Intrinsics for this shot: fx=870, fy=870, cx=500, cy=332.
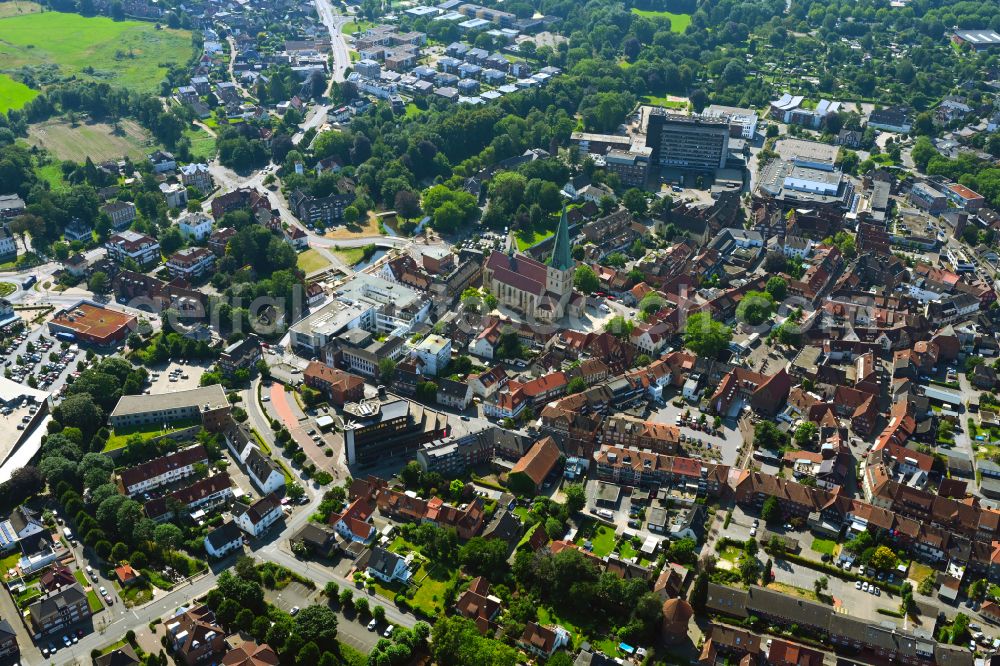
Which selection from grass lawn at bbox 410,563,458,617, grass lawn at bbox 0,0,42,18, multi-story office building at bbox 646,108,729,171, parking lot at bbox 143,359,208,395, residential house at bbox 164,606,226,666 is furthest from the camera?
grass lawn at bbox 0,0,42,18

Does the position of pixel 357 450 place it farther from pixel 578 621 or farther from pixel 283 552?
pixel 578 621

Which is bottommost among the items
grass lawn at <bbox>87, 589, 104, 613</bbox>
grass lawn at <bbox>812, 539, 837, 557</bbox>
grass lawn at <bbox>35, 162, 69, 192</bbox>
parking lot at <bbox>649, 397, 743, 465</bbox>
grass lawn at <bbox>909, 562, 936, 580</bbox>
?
grass lawn at <bbox>35, 162, 69, 192</bbox>

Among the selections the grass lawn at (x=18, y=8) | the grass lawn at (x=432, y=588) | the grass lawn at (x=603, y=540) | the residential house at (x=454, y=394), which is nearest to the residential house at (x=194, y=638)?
the grass lawn at (x=432, y=588)

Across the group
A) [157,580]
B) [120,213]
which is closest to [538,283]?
[157,580]

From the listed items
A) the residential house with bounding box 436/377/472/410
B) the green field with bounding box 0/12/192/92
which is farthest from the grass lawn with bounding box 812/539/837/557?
the green field with bounding box 0/12/192/92

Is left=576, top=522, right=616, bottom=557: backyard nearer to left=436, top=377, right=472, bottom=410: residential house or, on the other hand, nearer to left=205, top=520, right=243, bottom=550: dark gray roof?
left=436, top=377, right=472, bottom=410: residential house
